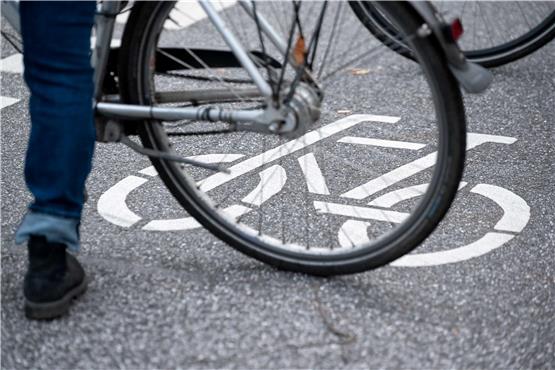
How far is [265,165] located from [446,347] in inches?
51.5

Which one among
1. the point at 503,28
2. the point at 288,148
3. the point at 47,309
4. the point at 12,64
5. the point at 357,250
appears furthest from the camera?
the point at 503,28

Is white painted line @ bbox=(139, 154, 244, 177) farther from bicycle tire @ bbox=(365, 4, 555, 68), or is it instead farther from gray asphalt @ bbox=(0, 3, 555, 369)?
bicycle tire @ bbox=(365, 4, 555, 68)

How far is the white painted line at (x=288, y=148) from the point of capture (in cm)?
351

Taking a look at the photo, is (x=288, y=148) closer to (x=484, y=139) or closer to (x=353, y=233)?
(x=353, y=233)

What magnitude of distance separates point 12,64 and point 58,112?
2509 millimetres

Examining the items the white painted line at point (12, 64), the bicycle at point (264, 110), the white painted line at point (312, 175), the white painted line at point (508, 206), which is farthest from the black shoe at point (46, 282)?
the white painted line at point (12, 64)

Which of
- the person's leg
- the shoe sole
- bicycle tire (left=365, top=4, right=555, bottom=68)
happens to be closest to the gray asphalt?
the shoe sole

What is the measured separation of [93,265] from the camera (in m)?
2.95

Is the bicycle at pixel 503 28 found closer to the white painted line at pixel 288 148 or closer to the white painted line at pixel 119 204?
the white painted line at pixel 288 148

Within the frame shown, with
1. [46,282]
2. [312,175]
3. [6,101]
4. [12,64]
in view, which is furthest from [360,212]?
[12,64]

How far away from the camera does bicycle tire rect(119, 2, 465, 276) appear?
2.47 m

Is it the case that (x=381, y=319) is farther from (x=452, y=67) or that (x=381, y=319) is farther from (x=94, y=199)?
(x=94, y=199)

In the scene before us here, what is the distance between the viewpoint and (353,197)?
3.44 metres

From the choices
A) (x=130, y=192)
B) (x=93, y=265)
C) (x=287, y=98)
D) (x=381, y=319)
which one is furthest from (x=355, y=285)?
(x=130, y=192)
